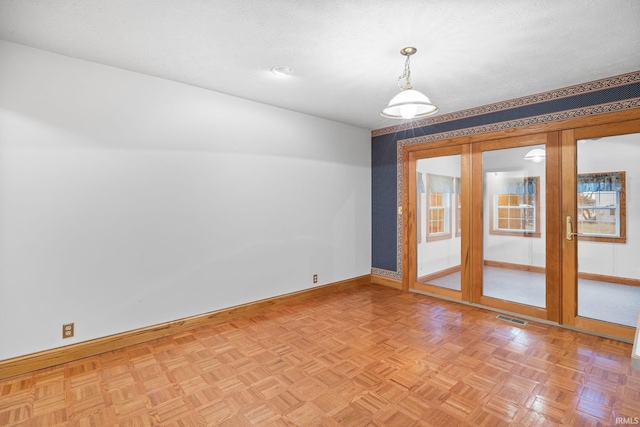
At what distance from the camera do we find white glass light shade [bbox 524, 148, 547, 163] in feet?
11.4

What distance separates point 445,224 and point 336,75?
2.64 meters

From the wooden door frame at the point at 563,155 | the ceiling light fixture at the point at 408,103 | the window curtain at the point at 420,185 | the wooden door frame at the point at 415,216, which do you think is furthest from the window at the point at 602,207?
the ceiling light fixture at the point at 408,103

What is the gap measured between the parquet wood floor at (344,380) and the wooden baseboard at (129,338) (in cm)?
7

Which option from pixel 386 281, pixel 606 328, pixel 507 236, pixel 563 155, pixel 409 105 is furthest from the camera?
pixel 386 281

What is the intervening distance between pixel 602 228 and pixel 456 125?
1958 mm

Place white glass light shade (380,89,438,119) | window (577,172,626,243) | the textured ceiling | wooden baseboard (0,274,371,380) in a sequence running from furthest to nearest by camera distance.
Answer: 1. window (577,172,626,243)
2. wooden baseboard (0,274,371,380)
3. white glass light shade (380,89,438,119)
4. the textured ceiling

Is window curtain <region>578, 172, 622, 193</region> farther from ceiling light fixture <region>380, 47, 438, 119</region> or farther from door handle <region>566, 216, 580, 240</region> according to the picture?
ceiling light fixture <region>380, 47, 438, 119</region>

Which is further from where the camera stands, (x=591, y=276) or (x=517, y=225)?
(x=517, y=225)

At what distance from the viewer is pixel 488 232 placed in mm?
3914

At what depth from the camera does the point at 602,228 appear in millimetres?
3125

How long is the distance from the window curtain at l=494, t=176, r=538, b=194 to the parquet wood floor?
59.2 inches
